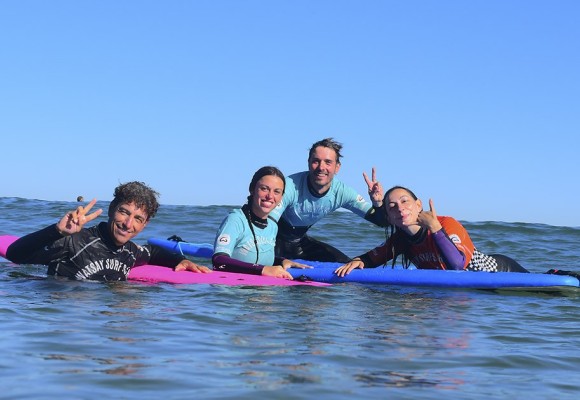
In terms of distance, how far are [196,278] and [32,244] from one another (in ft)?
5.71

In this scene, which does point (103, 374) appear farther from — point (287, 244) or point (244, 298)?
point (287, 244)

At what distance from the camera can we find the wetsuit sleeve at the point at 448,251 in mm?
7801

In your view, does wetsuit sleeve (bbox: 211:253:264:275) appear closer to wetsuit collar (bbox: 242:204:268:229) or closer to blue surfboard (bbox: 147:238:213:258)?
wetsuit collar (bbox: 242:204:268:229)

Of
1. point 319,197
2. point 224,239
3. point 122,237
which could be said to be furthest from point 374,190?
point 122,237

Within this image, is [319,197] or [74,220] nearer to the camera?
[74,220]

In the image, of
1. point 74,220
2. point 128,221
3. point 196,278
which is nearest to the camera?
point 74,220

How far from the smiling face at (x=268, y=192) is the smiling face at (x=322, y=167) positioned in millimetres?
1065

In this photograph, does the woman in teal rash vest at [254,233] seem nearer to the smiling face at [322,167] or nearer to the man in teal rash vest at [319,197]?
the man in teal rash vest at [319,197]

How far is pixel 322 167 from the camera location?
9031mm

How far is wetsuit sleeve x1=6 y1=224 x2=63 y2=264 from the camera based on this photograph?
6.20 m

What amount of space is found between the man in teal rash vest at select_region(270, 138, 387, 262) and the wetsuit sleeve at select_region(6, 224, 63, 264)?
301cm

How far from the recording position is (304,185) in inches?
368

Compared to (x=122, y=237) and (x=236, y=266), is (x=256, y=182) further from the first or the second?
(x=122, y=237)

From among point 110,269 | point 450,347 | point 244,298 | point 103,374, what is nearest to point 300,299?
point 244,298
